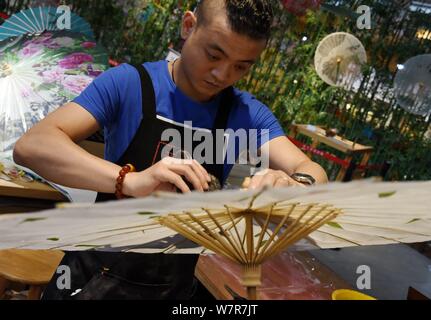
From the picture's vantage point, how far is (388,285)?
329 cm

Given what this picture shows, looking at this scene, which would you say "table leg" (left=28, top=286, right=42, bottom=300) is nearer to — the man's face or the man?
the man

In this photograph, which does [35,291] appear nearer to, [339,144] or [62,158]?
[62,158]

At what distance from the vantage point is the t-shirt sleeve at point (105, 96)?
1151 millimetres

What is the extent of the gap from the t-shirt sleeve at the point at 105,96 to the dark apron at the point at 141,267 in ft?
0.21

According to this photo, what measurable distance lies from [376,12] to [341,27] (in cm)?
36

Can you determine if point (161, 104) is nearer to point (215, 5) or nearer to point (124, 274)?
point (215, 5)

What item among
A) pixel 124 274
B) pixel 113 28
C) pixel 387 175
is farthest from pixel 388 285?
pixel 113 28

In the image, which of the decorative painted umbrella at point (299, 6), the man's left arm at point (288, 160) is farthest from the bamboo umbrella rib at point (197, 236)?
the decorative painted umbrella at point (299, 6)

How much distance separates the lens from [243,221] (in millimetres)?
603

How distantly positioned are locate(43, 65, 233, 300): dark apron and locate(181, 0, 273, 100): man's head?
14 cm

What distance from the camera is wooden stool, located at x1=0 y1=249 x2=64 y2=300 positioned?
1963 mm

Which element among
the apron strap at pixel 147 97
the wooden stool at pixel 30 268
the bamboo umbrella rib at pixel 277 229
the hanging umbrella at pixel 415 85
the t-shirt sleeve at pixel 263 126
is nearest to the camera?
the bamboo umbrella rib at pixel 277 229

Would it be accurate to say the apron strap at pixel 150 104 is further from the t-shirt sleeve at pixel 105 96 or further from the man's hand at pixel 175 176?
the man's hand at pixel 175 176

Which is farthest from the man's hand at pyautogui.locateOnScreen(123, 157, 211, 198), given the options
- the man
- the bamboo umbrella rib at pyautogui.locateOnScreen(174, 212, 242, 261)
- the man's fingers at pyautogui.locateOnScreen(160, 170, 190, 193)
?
the man
